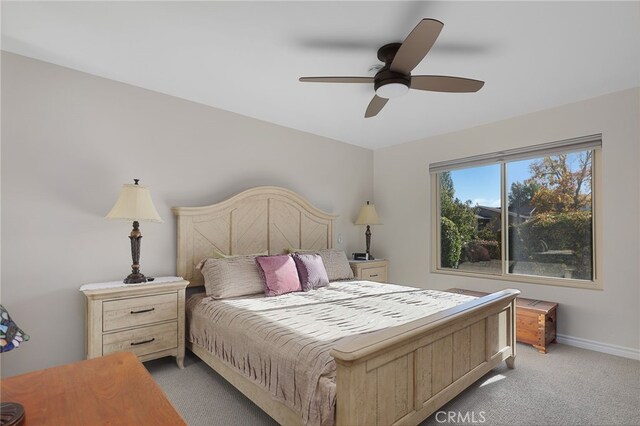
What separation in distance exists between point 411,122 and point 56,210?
3672 millimetres

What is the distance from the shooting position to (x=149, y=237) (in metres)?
3.11

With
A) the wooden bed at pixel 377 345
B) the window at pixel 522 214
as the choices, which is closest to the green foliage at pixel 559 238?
the window at pixel 522 214

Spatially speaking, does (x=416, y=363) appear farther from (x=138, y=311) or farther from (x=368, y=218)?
(x=368, y=218)

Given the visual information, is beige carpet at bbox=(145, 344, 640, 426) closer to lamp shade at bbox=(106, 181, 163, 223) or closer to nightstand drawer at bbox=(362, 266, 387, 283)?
lamp shade at bbox=(106, 181, 163, 223)

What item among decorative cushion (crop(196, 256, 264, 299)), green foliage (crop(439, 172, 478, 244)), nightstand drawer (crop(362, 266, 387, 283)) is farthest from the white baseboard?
decorative cushion (crop(196, 256, 264, 299))

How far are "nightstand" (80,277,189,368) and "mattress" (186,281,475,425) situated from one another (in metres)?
0.18

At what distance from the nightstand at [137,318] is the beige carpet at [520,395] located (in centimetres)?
28

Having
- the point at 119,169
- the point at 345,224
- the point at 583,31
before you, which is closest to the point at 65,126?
the point at 119,169

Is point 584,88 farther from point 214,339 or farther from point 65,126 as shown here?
point 65,126

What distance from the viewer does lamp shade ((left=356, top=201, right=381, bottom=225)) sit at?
4723mm

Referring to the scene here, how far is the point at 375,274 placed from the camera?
4535mm

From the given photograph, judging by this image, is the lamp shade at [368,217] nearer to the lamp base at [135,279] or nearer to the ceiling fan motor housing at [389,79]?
the ceiling fan motor housing at [389,79]

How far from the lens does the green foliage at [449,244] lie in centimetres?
446

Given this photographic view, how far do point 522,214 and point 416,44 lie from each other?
2.90m
